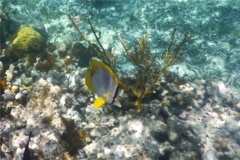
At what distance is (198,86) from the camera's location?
5766 mm

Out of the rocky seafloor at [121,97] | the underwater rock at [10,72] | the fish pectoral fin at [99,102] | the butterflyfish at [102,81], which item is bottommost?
the rocky seafloor at [121,97]

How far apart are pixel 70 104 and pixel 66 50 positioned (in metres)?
2.13

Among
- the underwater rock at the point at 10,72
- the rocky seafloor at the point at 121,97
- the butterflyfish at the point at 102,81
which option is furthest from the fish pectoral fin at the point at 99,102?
the underwater rock at the point at 10,72

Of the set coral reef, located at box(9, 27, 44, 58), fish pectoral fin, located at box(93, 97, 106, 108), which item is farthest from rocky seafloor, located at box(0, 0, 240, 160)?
fish pectoral fin, located at box(93, 97, 106, 108)

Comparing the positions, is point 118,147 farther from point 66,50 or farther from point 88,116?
point 66,50

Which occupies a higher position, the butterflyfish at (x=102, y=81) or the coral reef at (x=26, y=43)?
the butterflyfish at (x=102, y=81)

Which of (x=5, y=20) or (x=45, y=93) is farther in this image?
(x=5, y=20)

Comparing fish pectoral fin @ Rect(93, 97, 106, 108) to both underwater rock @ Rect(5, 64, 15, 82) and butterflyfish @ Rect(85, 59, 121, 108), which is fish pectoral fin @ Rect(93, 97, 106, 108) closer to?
butterflyfish @ Rect(85, 59, 121, 108)

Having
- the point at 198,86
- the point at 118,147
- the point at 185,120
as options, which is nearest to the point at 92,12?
the point at 198,86

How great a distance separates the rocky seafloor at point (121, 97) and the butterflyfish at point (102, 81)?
5.87 feet

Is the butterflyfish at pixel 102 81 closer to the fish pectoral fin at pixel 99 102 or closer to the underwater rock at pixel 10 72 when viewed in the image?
the fish pectoral fin at pixel 99 102

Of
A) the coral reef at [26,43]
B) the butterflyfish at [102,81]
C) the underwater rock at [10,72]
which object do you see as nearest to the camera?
the butterflyfish at [102,81]

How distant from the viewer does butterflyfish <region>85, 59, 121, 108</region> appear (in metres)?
2.22

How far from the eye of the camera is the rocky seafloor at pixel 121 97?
159 inches
